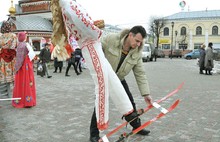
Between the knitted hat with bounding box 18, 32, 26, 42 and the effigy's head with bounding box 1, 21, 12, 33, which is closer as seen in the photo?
the knitted hat with bounding box 18, 32, 26, 42

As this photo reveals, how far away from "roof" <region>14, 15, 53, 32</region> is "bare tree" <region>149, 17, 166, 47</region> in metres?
34.6

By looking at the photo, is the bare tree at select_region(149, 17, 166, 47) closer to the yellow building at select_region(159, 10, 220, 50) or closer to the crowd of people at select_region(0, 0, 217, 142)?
the yellow building at select_region(159, 10, 220, 50)

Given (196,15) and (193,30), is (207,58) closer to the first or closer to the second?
(193,30)

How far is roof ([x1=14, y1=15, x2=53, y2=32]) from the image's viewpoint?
29.1m

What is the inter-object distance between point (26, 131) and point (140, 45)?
2490mm

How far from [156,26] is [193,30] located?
26.6 ft

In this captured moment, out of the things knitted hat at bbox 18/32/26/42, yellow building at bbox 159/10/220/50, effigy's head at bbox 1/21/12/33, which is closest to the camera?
knitted hat at bbox 18/32/26/42

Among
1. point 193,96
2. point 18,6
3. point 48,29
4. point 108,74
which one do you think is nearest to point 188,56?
point 48,29

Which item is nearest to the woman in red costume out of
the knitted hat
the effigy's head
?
the effigy's head

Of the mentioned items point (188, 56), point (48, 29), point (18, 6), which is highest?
point (18, 6)

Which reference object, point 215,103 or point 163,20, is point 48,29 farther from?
point 163,20

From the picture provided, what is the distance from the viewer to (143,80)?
4.25 metres

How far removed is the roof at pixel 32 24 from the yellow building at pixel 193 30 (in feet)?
115

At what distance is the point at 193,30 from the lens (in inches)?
2493
